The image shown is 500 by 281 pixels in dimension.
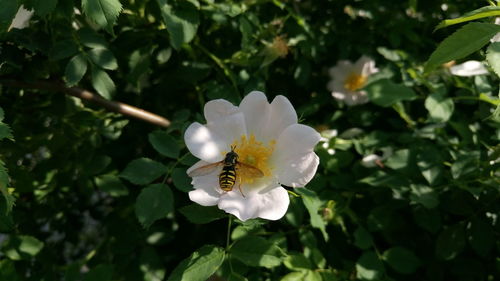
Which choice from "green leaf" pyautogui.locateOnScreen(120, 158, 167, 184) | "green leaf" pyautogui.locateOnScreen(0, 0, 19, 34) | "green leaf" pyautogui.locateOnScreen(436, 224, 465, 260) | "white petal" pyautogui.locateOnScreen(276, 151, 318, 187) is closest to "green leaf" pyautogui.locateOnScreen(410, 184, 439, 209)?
"green leaf" pyautogui.locateOnScreen(436, 224, 465, 260)

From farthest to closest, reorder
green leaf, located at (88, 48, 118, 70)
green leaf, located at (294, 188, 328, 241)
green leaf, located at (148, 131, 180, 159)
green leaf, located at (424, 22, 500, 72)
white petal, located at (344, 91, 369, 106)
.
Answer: white petal, located at (344, 91, 369, 106) → green leaf, located at (88, 48, 118, 70) → green leaf, located at (148, 131, 180, 159) → green leaf, located at (294, 188, 328, 241) → green leaf, located at (424, 22, 500, 72)

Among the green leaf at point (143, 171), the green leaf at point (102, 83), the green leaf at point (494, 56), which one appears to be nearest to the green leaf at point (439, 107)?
the green leaf at point (494, 56)

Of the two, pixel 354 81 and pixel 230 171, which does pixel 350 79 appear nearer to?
pixel 354 81

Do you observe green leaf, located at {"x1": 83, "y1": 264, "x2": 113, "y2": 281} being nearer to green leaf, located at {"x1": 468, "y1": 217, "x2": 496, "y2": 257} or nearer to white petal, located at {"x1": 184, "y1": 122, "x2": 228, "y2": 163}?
white petal, located at {"x1": 184, "y1": 122, "x2": 228, "y2": 163}

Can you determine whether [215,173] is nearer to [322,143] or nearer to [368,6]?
[322,143]

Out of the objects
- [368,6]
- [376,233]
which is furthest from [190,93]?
[376,233]

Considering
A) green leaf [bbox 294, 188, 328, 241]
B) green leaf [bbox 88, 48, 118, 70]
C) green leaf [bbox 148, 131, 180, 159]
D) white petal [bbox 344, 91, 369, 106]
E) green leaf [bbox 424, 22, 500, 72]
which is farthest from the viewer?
white petal [bbox 344, 91, 369, 106]

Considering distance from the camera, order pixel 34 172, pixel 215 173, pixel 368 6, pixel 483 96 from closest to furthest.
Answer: pixel 215 173
pixel 483 96
pixel 34 172
pixel 368 6
